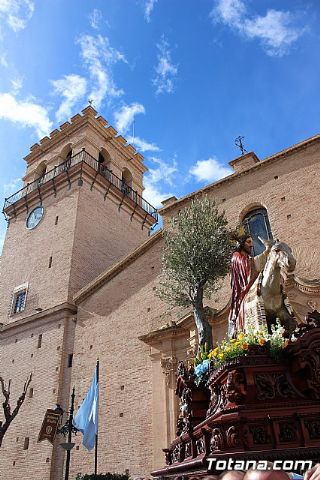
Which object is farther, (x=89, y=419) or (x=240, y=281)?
(x=89, y=419)

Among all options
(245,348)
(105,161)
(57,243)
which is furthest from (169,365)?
(105,161)

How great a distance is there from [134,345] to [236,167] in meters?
9.05

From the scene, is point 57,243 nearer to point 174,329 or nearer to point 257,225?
point 174,329

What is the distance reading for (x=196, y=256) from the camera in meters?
Result: 13.5

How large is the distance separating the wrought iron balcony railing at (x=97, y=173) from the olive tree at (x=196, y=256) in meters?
12.4

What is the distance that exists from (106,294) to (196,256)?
7.19 meters

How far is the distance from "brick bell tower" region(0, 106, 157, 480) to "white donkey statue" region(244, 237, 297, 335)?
13510mm

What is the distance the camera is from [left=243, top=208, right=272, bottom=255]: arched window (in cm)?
1590

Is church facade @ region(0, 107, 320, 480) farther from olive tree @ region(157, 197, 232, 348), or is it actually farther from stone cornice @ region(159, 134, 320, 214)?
olive tree @ region(157, 197, 232, 348)

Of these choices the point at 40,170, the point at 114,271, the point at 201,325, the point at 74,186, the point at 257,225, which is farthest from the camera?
the point at 40,170

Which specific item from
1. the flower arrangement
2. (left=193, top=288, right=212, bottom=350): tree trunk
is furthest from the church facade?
the flower arrangement

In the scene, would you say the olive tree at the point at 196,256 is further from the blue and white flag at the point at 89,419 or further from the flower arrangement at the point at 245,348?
the flower arrangement at the point at 245,348

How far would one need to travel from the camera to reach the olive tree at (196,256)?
43.6ft

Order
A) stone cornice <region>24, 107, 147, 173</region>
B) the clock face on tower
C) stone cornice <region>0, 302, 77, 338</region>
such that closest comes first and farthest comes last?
stone cornice <region>0, 302, 77, 338</region> < the clock face on tower < stone cornice <region>24, 107, 147, 173</region>
